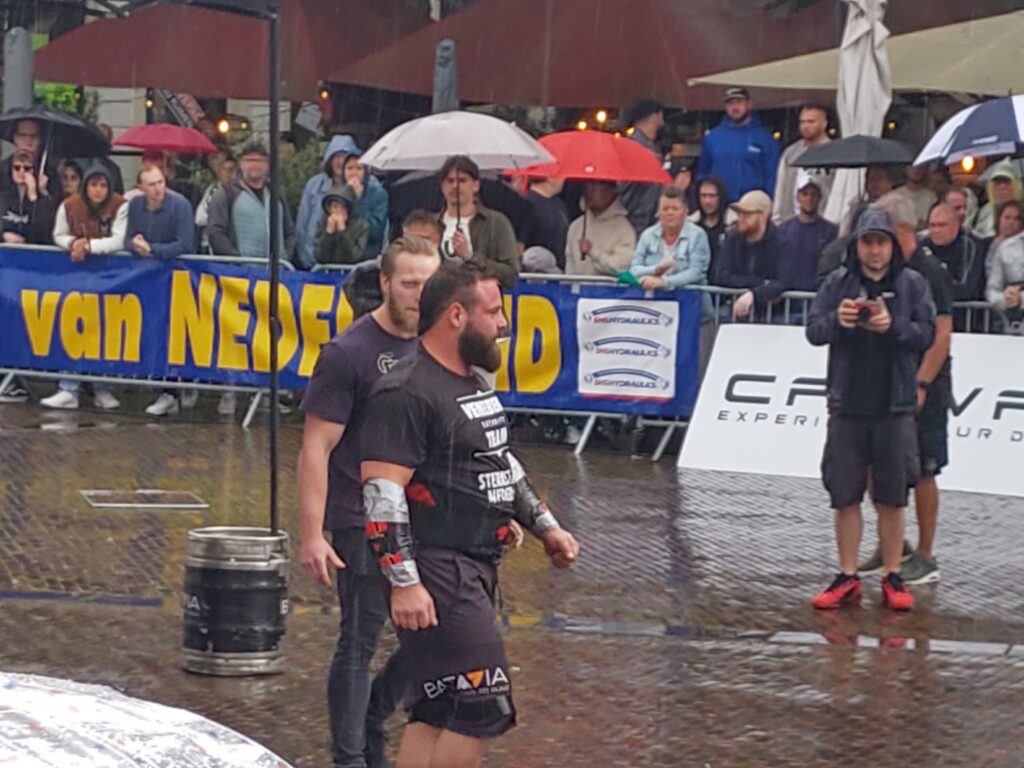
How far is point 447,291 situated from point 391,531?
2.29 feet

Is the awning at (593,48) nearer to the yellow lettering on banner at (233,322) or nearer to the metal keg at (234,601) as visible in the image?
the yellow lettering on banner at (233,322)

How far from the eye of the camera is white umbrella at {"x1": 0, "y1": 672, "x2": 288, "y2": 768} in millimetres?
3715

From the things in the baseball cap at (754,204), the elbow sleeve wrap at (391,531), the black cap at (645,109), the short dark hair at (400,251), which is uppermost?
the black cap at (645,109)

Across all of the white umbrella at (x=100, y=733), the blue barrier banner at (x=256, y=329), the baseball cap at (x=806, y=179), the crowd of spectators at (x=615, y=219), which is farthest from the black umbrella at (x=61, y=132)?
the white umbrella at (x=100, y=733)

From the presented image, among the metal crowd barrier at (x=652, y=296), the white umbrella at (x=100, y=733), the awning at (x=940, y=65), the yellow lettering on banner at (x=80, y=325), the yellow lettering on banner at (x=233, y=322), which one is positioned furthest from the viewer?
the awning at (x=940, y=65)

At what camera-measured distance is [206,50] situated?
22.2 metres

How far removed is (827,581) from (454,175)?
4447 mm

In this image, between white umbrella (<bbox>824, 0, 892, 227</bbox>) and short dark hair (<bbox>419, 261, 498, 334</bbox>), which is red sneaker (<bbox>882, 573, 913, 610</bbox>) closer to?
short dark hair (<bbox>419, 261, 498, 334</bbox>)

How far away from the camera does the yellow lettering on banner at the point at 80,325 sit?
1680 centimetres

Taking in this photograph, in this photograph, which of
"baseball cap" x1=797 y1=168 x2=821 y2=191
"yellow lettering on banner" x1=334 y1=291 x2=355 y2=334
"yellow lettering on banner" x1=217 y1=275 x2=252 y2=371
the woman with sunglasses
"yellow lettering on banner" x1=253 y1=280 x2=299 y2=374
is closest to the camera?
"baseball cap" x1=797 y1=168 x2=821 y2=191

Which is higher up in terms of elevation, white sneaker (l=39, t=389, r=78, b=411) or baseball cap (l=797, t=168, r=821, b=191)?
baseball cap (l=797, t=168, r=821, b=191)

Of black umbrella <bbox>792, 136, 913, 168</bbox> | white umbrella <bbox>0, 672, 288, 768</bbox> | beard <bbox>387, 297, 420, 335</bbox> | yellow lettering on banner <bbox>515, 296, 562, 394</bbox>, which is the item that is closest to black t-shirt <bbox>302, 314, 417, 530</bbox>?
beard <bbox>387, 297, 420, 335</bbox>

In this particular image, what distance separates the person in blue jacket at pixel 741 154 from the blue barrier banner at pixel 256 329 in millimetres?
2577

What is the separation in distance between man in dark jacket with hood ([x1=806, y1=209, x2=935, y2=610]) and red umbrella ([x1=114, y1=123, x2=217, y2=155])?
1237 centimetres
